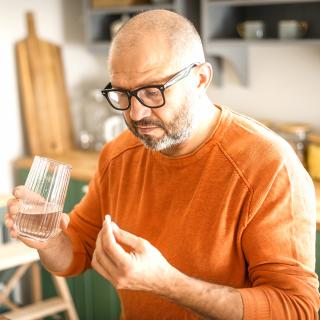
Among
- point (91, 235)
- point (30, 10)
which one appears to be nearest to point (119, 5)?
point (30, 10)

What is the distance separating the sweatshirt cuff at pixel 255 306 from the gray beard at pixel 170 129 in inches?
15.2

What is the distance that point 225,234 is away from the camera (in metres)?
1.49

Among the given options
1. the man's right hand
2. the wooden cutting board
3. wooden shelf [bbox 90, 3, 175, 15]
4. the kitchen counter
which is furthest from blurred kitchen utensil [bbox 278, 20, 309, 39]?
the man's right hand

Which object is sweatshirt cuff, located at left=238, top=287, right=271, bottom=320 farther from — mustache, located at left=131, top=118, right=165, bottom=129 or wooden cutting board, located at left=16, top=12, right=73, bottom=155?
wooden cutting board, located at left=16, top=12, right=73, bottom=155

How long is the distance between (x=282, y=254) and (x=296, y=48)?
1.70 m

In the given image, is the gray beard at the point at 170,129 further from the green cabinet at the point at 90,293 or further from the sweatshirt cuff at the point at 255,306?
the green cabinet at the point at 90,293

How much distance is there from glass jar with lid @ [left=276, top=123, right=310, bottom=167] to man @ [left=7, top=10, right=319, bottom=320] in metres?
1.27

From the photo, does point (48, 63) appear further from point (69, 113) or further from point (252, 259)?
point (252, 259)

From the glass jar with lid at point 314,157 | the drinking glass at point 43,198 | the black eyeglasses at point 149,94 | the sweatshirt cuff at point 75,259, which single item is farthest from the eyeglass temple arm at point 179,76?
the glass jar with lid at point 314,157

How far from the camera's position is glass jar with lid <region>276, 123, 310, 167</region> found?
282 cm

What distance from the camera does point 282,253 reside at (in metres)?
1.39

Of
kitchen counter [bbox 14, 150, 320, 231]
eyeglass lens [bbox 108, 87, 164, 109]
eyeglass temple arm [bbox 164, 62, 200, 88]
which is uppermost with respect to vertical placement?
eyeglass temple arm [bbox 164, 62, 200, 88]

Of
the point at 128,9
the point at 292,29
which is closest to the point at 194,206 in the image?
the point at 292,29

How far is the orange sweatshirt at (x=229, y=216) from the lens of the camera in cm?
139
